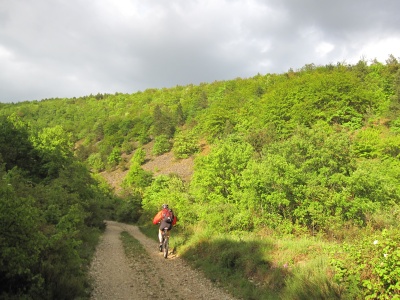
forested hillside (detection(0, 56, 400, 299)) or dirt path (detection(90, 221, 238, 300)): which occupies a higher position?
forested hillside (detection(0, 56, 400, 299))

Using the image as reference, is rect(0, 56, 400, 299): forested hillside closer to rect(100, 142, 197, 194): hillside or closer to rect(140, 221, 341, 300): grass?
rect(140, 221, 341, 300): grass

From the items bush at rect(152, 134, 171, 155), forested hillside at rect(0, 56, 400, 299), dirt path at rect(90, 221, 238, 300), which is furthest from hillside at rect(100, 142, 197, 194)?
dirt path at rect(90, 221, 238, 300)

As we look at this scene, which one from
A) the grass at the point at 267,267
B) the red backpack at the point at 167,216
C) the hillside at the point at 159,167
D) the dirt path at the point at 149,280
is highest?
the hillside at the point at 159,167

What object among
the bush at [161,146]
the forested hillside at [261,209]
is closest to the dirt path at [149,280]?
the forested hillside at [261,209]

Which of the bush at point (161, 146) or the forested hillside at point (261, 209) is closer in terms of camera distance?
the forested hillside at point (261, 209)

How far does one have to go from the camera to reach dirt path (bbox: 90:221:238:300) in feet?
27.3

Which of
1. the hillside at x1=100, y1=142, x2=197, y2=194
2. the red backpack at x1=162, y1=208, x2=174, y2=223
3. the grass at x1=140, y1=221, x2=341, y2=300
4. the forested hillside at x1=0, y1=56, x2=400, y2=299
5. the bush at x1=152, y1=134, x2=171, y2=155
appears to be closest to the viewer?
the forested hillside at x1=0, y1=56, x2=400, y2=299

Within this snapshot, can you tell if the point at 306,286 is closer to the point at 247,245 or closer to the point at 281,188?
the point at 247,245

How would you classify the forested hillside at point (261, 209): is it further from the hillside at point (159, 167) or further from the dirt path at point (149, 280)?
the hillside at point (159, 167)

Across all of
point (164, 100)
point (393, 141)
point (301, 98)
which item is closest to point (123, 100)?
point (164, 100)

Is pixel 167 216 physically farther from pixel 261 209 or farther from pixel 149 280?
pixel 261 209

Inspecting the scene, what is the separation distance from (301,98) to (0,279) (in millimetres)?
68730

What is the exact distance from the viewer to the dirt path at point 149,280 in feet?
27.3

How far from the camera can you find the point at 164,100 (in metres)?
136
